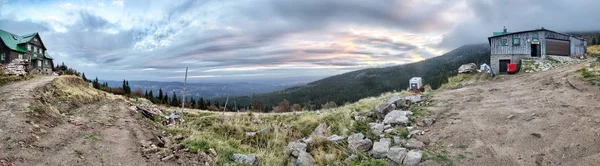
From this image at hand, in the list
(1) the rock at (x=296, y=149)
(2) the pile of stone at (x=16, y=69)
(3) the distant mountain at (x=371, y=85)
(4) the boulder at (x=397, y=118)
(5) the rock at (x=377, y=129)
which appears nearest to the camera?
(1) the rock at (x=296, y=149)

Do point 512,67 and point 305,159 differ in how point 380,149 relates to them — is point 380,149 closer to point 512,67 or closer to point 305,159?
point 305,159

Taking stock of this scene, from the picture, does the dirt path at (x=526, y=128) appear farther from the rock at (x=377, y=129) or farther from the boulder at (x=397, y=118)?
the rock at (x=377, y=129)

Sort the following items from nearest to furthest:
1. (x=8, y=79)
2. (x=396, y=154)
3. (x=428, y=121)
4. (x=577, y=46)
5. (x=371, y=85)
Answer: (x=396, y=154)
(x=428, y=121)
(x=8, y=79)
(x=577, y=46)
(x=371, y=85)

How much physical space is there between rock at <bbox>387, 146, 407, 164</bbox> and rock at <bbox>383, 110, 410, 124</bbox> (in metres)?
2.74

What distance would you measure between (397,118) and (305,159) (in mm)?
4203

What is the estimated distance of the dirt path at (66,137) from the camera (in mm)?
7297

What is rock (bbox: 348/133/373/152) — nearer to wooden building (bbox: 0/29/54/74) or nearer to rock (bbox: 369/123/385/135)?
rock (bbox: 369/123/385/135)

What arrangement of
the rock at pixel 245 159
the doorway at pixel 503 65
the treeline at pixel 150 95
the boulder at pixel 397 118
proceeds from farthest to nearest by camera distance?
the treeline at pixel 150 95
the doorway at pixel 503 65
the boulder at pixel 397 118
the rock at pixel 245 159

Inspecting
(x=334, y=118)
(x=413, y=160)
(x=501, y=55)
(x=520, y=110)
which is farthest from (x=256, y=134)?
(x=501, y=55)

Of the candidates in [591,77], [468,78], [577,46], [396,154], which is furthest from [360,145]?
[577,46]

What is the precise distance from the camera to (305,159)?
29.5 feet

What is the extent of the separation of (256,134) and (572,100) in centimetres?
1191

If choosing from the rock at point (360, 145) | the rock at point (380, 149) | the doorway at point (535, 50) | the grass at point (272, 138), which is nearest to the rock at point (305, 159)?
the grass at point (272, 138)

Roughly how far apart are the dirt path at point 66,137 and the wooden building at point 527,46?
31504mm
